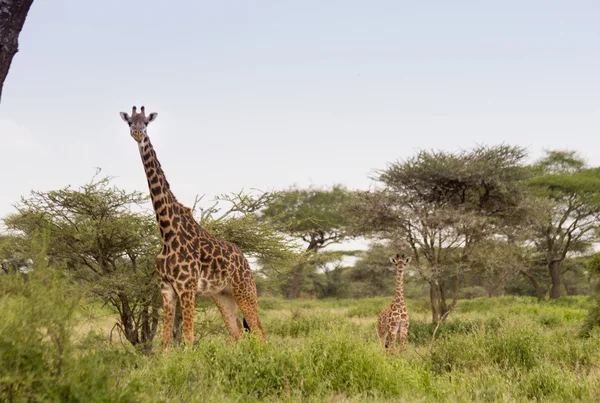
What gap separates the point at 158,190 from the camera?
768 cm

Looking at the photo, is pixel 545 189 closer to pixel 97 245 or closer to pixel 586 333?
pixel 586 333

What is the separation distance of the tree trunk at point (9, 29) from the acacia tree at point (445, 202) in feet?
44.4

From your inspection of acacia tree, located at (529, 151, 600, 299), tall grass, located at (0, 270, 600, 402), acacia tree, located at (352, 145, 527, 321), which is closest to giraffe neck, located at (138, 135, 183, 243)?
tall grass, located at (0, 270, 600, 402)

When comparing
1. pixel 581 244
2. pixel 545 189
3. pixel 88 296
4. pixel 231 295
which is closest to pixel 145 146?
pixel 231 295

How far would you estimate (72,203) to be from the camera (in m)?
9.70

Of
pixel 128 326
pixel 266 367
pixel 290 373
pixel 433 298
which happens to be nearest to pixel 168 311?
pixel 266 367

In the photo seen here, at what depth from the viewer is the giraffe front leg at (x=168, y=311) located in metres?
7.07

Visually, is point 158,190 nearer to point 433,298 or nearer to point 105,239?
point 105,239

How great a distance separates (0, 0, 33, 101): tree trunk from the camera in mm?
4355

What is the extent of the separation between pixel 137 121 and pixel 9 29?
310 centimetres

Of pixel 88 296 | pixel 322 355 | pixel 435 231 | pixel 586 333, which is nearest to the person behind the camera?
pixel 322 355

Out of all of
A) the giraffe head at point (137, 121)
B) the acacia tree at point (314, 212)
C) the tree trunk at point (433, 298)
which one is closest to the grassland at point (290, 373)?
the giraffe head at point (137, 121)

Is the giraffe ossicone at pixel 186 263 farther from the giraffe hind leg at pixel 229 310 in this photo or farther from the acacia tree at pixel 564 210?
the acacia tree at pixel 564 210

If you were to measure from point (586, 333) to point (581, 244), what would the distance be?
23565 mm
